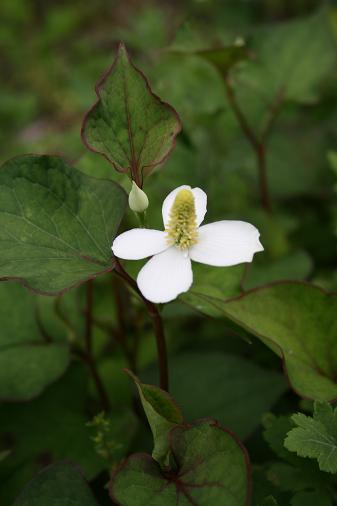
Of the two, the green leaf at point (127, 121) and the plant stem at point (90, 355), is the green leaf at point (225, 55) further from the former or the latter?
the plant stem at point (90, 355)

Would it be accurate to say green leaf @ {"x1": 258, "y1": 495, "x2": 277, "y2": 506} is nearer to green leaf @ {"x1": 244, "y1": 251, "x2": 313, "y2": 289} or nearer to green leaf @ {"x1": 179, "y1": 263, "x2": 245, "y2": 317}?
green leaf @ {"x1": 179, "y1": 263, "x2": 245, "y2": 317}

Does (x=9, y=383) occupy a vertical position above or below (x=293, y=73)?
below

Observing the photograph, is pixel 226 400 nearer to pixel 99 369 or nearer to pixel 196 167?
pixel 99 369

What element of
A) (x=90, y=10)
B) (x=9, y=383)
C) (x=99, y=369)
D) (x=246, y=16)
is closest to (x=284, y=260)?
(x=99, y=369)

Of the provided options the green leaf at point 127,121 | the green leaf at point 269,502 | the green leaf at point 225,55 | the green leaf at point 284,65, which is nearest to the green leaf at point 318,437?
the green leaf at point 269,502

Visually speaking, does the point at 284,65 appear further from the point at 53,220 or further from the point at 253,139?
the point at 53,220

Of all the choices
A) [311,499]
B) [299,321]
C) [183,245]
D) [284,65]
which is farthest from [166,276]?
[284,65]

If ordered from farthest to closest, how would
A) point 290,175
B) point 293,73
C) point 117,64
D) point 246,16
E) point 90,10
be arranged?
point 90,10, point 246,16, point 290,175, point 293,73, point 117,64
